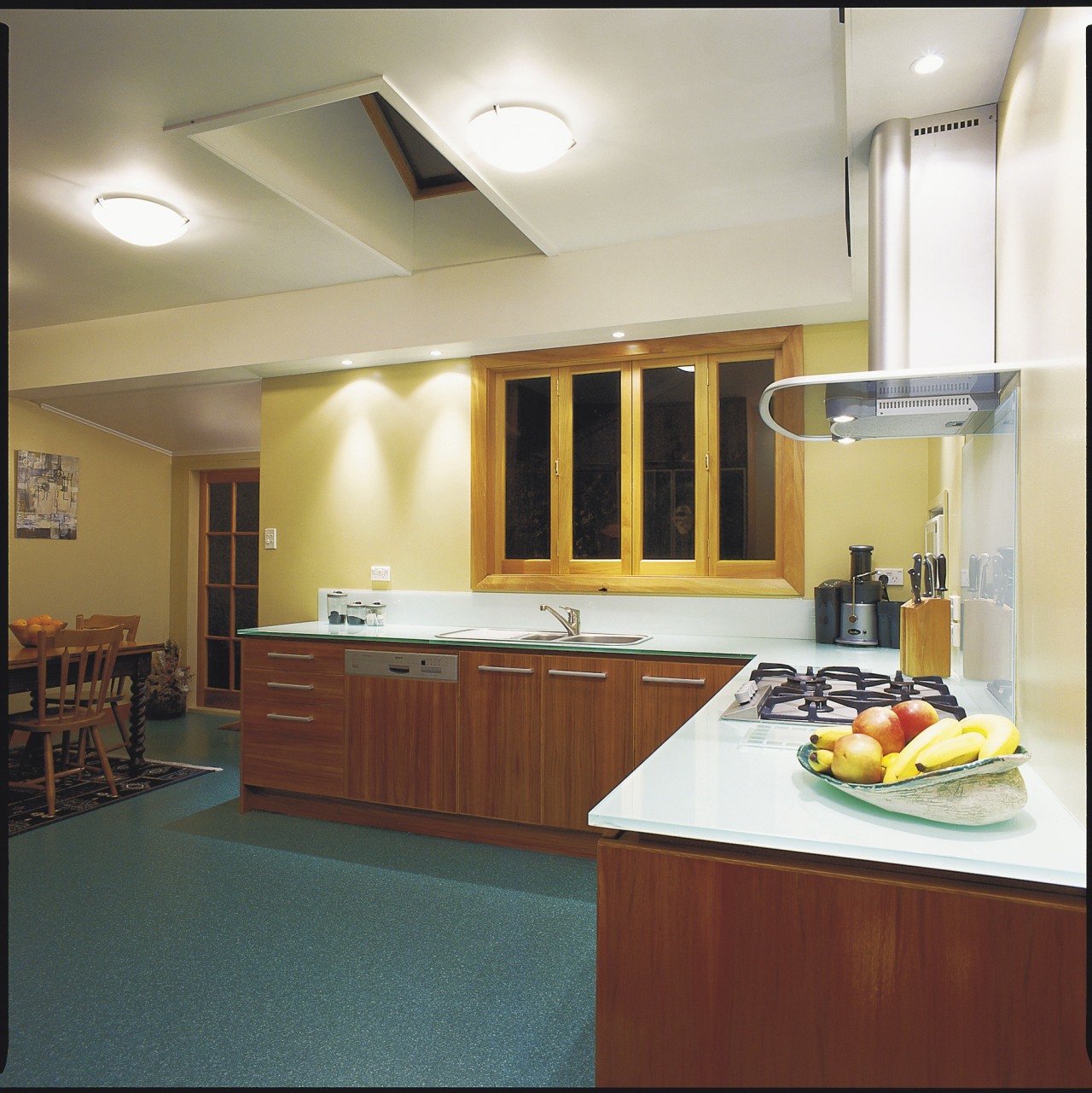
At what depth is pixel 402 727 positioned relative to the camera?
3.50 metres

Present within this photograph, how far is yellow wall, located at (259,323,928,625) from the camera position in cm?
418

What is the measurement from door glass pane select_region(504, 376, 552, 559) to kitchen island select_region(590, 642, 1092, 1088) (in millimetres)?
2825

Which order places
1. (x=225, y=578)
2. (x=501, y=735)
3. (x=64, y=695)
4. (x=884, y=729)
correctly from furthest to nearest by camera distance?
(x=225, y=578)
(x=64, y=695)
(x=501, y=735)
(x=884, y=729)

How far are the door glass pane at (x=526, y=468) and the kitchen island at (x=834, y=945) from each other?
2.82 m

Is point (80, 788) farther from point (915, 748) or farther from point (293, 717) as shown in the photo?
point (915, 748)

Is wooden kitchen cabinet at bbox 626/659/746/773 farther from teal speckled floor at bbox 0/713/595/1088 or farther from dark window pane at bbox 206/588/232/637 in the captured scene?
dark window pane at bbox 206/588/232/637

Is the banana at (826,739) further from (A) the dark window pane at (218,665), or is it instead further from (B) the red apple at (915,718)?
(A) the dark window pane at (218,665)

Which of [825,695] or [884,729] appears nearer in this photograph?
[884,729]


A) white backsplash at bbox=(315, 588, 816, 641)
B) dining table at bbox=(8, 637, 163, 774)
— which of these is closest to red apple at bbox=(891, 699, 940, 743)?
white backsplash at bbox=(315, 588, 816, 641)

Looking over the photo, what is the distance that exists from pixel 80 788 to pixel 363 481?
2.18 metres

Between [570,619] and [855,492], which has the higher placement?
[855,492]

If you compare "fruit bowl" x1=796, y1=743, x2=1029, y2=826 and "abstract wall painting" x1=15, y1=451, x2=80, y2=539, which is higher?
"abstract wall painting" x1=15, y1=451, x2=80, y2=539

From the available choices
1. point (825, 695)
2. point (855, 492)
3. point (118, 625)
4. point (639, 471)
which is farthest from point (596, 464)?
point (118, 625)

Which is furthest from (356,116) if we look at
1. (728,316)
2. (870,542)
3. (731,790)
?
(731,790)
